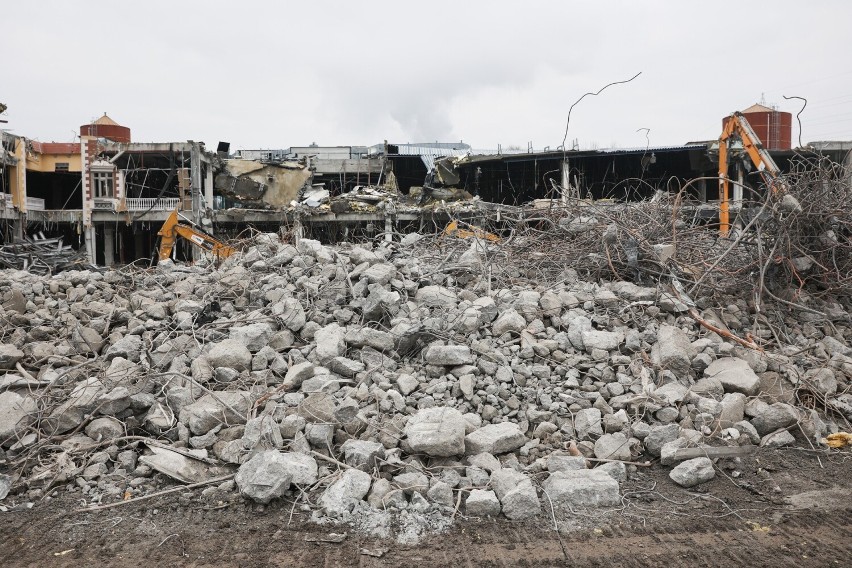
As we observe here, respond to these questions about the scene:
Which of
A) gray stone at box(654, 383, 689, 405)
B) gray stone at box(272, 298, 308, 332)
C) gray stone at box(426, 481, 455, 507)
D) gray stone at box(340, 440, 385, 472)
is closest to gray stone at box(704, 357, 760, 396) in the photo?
gray stone at box(654, 383, 689, 405)

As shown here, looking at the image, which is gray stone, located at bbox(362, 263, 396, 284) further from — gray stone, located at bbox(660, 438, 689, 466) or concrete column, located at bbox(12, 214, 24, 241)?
concrete column, located at bbox(12, 214, 24, 241)

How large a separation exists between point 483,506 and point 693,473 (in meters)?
1.41

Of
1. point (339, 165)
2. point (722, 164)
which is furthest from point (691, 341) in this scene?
point (339, 165)

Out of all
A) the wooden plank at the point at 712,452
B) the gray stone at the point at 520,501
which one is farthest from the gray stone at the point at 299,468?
the wooden plank at the point at 712,452

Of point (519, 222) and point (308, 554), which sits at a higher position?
point (519, 222)

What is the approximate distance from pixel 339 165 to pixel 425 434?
25679 millimetres

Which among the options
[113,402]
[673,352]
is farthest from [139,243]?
[673,352]

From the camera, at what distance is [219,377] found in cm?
506

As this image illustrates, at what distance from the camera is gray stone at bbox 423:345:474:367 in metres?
5.04

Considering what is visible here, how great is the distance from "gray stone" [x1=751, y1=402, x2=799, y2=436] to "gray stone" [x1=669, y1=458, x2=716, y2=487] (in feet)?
2.99

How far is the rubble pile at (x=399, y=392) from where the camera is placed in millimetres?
4023

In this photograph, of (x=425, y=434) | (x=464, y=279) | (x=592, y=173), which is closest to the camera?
(x=425, y=434)

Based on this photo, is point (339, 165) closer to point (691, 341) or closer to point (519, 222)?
point (519, 222)

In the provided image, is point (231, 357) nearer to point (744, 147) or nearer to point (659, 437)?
point (659, 437)
